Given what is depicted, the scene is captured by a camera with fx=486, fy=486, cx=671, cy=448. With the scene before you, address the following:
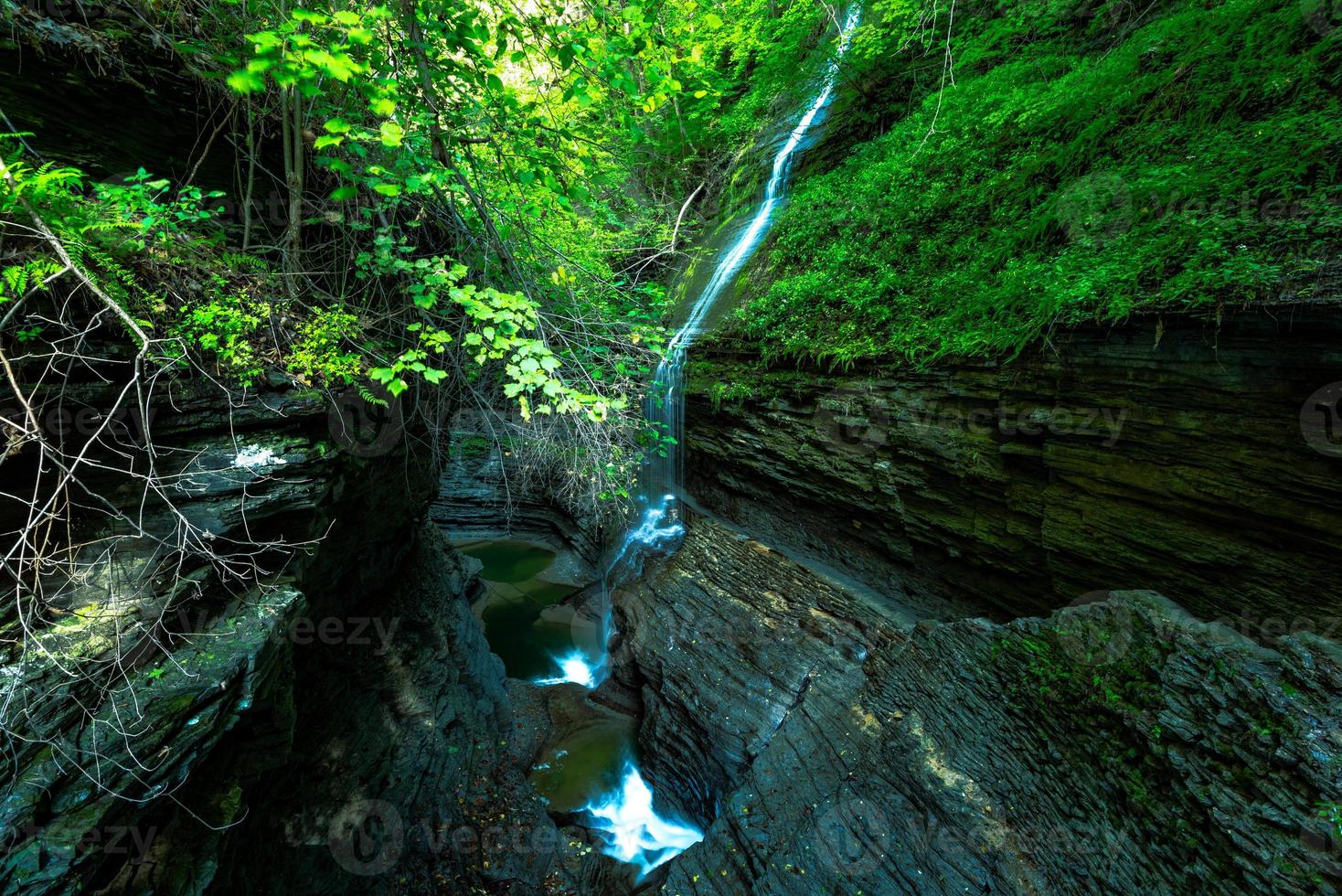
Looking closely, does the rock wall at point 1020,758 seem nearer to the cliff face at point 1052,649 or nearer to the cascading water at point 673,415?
the cliff face at point 1052,649

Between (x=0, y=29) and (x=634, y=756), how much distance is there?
789cm

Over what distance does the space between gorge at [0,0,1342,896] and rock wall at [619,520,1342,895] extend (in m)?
0.03

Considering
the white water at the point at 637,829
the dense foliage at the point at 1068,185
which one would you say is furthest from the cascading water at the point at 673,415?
the white water at the point at 637,829

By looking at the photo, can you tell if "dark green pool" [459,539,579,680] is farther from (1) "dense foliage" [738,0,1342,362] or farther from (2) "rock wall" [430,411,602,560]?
(1) "dense foliage" [738,0,1342,362]

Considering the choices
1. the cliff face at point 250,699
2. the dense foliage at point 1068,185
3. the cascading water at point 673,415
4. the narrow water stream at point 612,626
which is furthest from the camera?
the cascading water at point 673,415

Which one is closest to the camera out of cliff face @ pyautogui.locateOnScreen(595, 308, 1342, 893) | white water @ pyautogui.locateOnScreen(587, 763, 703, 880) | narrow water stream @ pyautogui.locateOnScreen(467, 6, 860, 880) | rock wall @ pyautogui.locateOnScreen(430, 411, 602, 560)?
cliff face @ pyautogui.locateOnScreen(595, 308, 1342, 893)

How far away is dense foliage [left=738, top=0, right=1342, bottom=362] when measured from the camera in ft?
10.7

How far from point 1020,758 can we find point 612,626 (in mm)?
6246

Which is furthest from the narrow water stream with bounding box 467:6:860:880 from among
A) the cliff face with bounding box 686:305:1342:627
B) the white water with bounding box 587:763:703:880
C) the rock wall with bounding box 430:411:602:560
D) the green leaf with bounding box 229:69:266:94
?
the green leaf with bounding box 229:69:266:94

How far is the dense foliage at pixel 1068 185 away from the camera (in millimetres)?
3254

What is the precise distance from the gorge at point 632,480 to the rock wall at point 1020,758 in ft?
0.08

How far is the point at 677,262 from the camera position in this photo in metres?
10.8

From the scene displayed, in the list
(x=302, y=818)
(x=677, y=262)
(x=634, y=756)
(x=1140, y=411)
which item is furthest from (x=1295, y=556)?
(x=677, y=262)

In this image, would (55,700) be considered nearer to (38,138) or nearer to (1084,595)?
(38,138)
